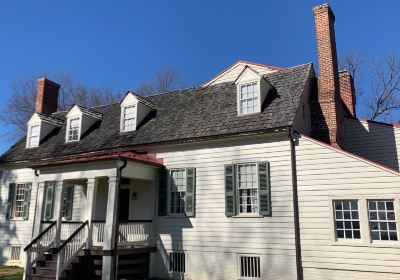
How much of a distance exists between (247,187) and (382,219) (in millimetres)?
4069

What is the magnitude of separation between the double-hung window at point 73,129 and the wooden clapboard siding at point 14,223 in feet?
8.16

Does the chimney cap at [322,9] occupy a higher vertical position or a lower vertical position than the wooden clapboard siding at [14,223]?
higher

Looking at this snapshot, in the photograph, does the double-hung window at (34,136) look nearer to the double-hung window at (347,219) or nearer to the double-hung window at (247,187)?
the double-hung window at (247,187)

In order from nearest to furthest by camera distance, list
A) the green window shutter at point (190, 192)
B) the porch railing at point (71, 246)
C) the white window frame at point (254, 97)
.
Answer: the porch railing at point (71, 246) → the green window shutter at point (190, 192) → the white window frame at point (254, 97)

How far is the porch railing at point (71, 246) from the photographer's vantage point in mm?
11704

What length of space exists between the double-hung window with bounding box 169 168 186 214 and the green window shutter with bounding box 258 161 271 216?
117 inches

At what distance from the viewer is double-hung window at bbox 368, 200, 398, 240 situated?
10047 millimetres

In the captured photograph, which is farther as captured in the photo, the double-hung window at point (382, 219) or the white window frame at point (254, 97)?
the white window frame at point (254, 97)

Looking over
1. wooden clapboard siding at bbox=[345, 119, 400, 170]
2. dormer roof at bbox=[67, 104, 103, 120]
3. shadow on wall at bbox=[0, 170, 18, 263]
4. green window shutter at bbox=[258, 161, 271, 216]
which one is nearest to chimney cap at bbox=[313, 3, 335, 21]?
wooden clapboard siding at bbox=[345, 119, 400, 170]

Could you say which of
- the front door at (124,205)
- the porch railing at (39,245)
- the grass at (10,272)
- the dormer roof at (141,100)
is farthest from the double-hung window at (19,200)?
the dormer roof at (141,100)

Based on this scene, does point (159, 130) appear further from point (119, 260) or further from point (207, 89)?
point (119, 260)

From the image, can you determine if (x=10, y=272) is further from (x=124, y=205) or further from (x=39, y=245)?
(x=124, y=205)

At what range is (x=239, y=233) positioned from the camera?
1210 centimetres

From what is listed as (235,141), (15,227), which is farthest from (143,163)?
(15,227)
